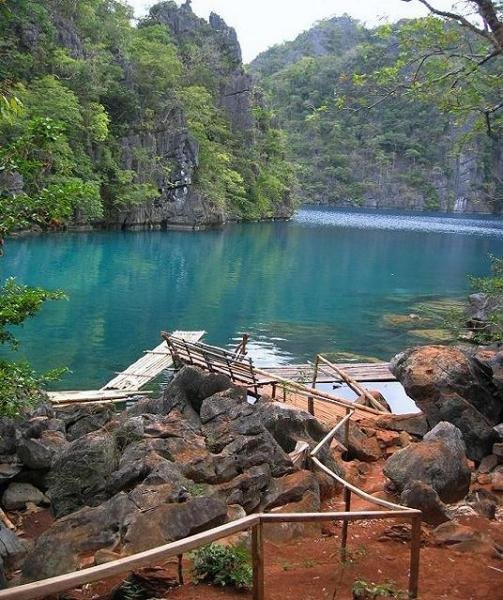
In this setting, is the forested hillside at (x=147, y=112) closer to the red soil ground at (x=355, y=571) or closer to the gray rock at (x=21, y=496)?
the gray rock at (x=21, y=496)

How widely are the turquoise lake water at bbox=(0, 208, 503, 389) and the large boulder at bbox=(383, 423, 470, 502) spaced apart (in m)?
9.21

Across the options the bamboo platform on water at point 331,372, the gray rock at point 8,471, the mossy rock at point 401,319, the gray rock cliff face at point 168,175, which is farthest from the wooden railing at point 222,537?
the gray rock cliff face at point 168,175

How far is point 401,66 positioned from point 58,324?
1641 cm

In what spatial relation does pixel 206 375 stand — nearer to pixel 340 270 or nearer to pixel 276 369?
pixel 276 369

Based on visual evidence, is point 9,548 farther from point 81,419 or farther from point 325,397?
point 325,397

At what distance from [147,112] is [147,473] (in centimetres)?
5057

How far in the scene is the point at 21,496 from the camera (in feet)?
28.8

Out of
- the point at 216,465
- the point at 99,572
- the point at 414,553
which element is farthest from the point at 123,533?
the point at 99,572

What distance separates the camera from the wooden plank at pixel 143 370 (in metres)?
14.6

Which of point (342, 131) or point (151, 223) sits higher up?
point (342, 131)

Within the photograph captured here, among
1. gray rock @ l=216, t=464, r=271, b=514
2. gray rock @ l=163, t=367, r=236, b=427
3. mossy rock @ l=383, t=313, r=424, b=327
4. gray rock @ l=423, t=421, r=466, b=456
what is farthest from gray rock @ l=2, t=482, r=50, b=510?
mossy rock @ l=383, t=313, r=424, b=327

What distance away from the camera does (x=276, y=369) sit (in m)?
16.8

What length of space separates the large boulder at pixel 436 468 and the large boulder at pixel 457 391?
210 centimetres

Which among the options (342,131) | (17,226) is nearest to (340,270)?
(17,226)
